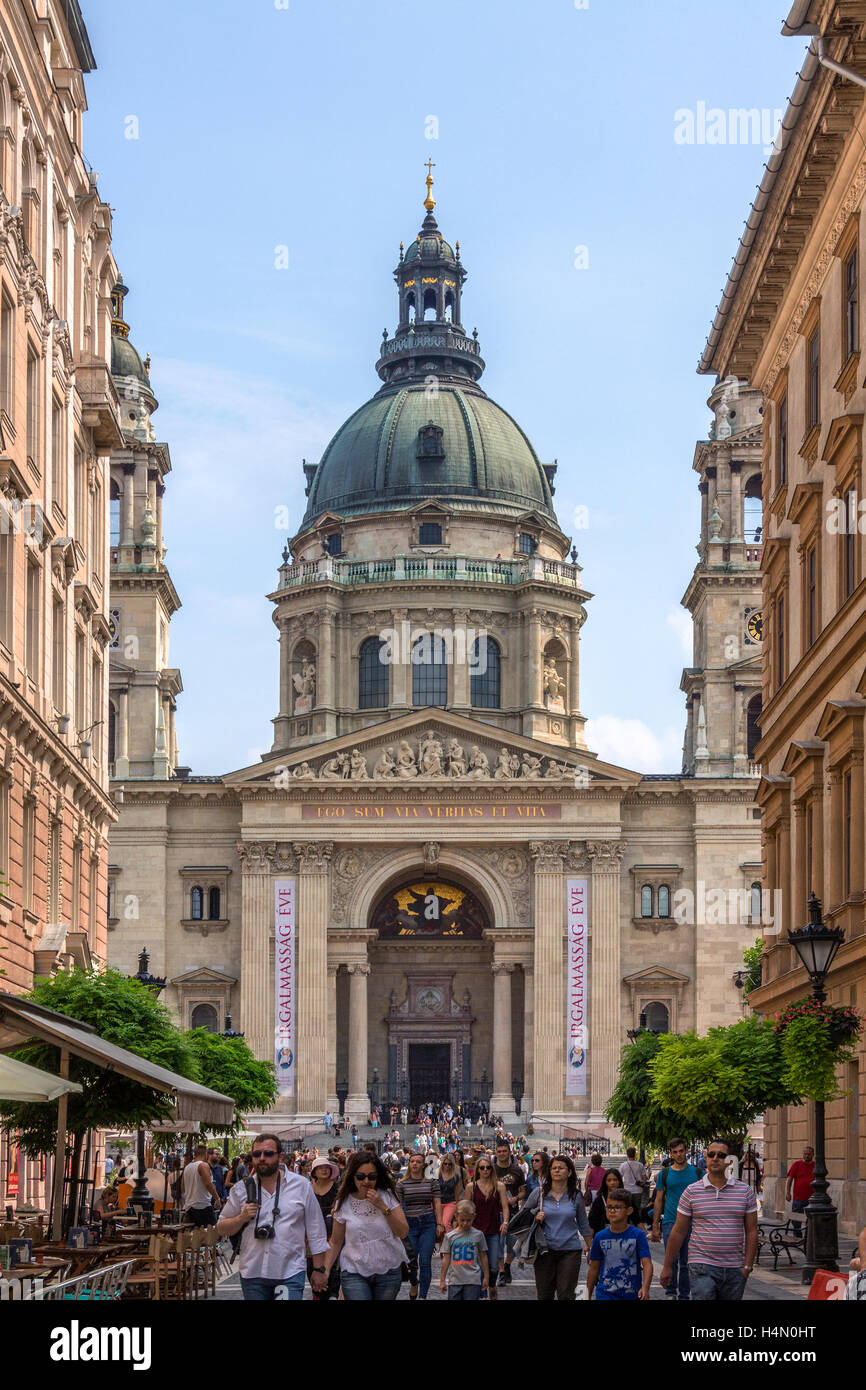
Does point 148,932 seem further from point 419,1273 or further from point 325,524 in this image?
point 419,1273

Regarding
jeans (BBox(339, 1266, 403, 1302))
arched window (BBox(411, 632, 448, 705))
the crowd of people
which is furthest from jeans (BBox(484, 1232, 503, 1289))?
arched window (BBox(411, 632, 448, 705))

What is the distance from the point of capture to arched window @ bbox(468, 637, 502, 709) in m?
97.6

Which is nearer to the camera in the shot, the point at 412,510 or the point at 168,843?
the point at 168,843

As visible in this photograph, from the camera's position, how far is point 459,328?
360ft

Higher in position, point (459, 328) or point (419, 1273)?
point (459, 328)

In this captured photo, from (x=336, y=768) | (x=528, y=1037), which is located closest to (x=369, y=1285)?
(x=528, y=1037)

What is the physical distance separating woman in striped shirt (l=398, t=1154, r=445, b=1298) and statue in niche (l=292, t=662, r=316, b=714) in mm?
75151

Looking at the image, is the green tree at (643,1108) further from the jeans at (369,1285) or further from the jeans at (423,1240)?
the jeans at (369,1285)

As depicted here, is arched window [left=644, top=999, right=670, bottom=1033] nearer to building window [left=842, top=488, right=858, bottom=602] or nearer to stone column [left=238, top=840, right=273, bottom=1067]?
stone column [left=238, top=840, right=273, bottom=1067]

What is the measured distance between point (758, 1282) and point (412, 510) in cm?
7453

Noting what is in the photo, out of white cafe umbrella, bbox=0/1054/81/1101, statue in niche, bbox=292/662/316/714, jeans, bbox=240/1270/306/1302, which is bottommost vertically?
jeans, bbox=240/1270/306/1302
